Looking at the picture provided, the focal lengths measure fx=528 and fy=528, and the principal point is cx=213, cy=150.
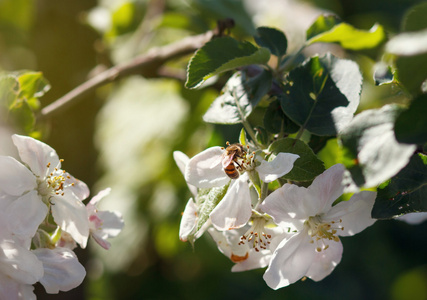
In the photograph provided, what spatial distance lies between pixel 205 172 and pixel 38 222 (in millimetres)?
169

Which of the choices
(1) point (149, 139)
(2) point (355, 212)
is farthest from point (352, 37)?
(1) point (149, 139)

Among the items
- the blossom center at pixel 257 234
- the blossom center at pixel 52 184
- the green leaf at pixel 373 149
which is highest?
the green leaf at pixel 373 149

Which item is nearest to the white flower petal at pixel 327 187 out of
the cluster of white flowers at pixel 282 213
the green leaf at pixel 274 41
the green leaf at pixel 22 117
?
the cluster of white flowers at pixel 282 213

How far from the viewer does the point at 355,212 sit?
20.6 inches

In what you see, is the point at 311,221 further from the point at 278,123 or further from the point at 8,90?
the point at 8,90

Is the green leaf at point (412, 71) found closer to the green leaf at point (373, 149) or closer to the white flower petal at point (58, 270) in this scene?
the green leaf at point (373, 149)

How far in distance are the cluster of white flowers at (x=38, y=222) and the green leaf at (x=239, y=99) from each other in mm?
157

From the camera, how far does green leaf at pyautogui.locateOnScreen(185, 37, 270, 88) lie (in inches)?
21.1

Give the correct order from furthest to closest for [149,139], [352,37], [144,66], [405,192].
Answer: [149,139] < [144,66] < [352,37] < [405,192]

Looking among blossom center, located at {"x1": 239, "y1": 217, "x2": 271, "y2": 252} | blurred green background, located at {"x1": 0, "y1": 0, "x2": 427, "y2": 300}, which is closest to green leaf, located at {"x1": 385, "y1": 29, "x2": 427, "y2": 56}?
blossom center, located at {"x1": 239, "y1": 217, "x2": 271, "y2": 252}

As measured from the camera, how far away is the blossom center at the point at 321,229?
0.53 metres

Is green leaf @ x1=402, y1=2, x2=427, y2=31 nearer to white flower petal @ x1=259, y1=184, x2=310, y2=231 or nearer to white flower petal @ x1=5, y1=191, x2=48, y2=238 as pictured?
white flower petal @ x1=259, y1=184, x2=310, y2=231

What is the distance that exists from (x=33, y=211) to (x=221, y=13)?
1.70 ft

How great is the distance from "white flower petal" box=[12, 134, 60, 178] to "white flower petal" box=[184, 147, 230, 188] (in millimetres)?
149
